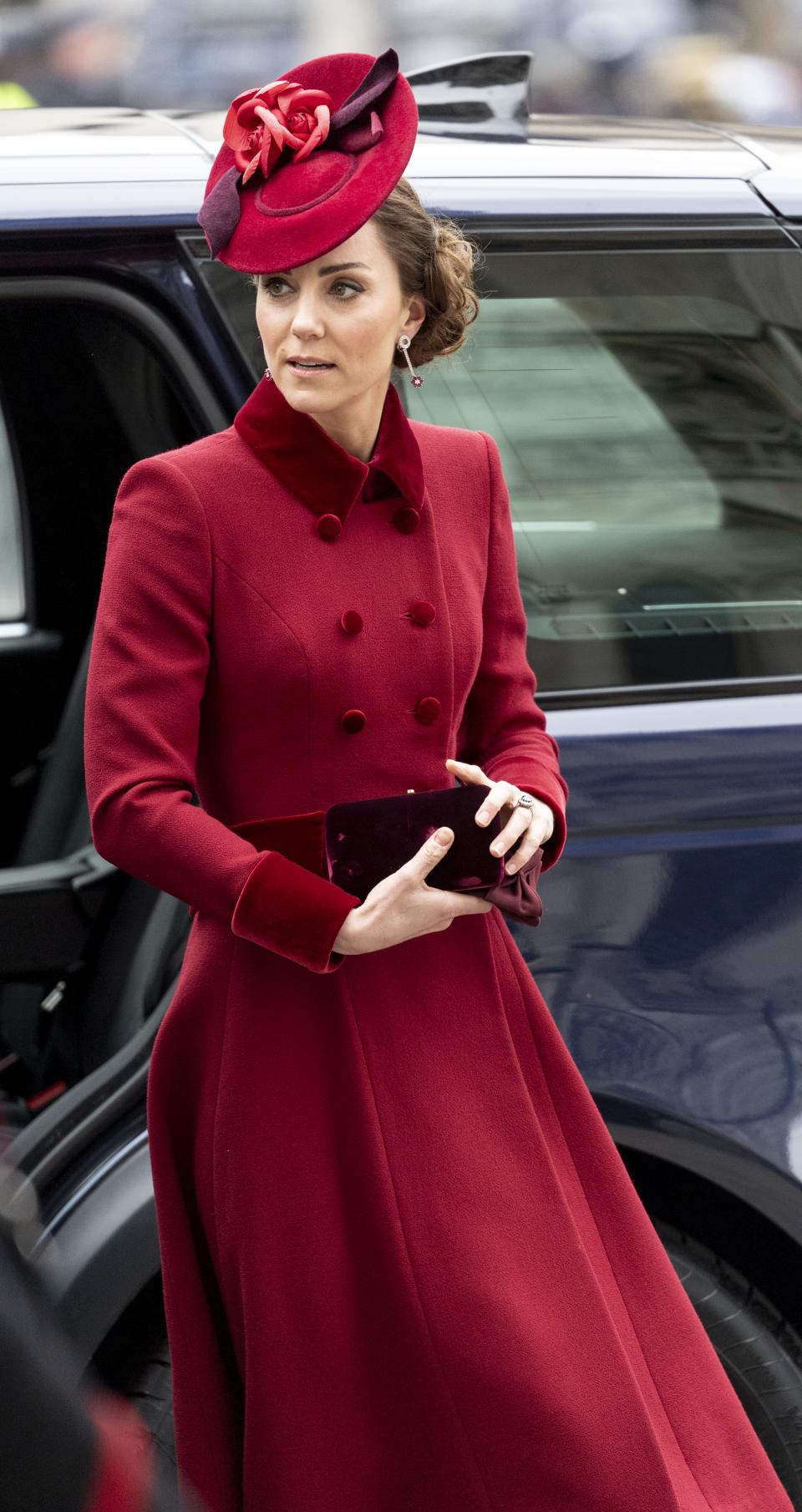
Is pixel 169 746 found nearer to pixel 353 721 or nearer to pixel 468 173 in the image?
pixel 353 721

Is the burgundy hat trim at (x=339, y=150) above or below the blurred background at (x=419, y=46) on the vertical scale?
below

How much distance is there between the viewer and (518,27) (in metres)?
9.00

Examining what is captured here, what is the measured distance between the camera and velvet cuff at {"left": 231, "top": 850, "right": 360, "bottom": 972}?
1438 millimetres

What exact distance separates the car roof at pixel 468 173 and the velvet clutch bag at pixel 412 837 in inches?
29.0

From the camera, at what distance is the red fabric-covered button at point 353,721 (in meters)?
1.51

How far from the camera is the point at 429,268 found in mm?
1573

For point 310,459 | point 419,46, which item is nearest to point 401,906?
point 310,459

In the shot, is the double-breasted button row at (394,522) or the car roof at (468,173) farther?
the car roof at (468,173)

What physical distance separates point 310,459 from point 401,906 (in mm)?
422

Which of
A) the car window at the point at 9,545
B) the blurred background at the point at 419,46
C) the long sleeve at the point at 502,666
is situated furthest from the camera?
the blurred background at the point at 419,46

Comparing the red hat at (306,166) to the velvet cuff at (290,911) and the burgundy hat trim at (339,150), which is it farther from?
the velvet cuff at (290,911)

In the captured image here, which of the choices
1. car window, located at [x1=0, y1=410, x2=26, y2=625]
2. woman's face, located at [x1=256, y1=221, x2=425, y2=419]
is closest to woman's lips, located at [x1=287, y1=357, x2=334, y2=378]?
woman's face, located at [x1=256, y1=221, x2=425, y2=419]

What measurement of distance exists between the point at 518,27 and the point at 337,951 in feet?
28.2

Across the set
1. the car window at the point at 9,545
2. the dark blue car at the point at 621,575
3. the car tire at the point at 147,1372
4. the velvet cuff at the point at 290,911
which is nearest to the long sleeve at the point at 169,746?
the velvet cuff at the point at 290,911
